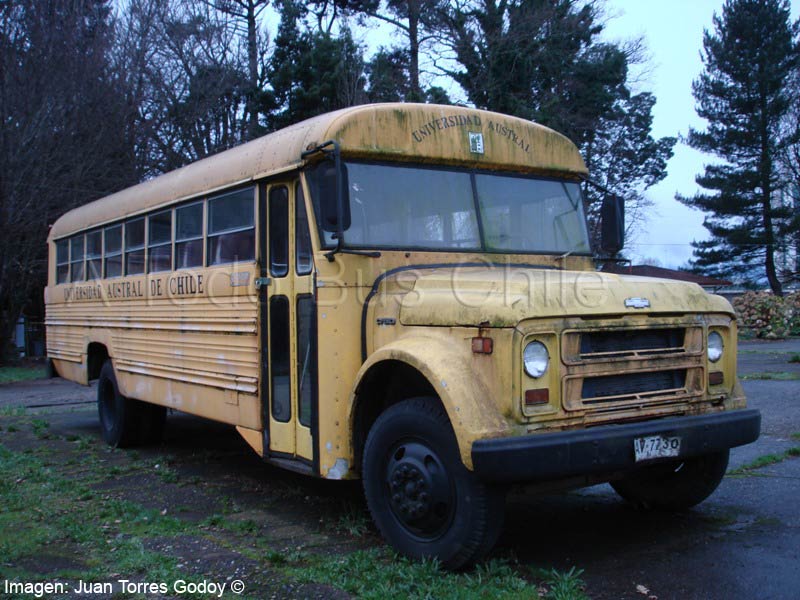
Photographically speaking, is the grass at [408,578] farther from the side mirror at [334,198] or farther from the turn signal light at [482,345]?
the side mirror at [334,198]

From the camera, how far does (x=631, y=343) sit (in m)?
4.54

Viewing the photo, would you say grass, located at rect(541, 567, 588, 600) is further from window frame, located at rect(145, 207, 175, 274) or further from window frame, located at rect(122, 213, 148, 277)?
window frame, located at rect(122, 213, 148, 277)

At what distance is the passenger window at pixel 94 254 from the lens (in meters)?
9.17

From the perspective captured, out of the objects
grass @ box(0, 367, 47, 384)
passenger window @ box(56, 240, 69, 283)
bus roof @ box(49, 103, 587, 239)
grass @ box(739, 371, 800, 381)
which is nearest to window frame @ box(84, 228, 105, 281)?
passenger window @ box(56, 240, 69, 283)

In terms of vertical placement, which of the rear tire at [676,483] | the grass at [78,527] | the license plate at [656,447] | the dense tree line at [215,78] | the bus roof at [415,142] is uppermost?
the dense tree line at [215,78]

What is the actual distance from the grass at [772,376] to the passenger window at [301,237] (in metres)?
9.87

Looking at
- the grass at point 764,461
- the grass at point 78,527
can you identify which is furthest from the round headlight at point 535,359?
the grass at point 764,461

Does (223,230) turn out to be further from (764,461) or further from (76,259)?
(764,461)

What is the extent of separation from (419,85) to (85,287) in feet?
56.1

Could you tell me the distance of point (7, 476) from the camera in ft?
23.8

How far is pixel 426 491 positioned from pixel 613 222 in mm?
2980

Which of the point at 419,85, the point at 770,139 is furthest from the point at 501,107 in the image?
the point at 770,139

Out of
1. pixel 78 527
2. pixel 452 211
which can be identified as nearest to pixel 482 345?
pixel 452 211

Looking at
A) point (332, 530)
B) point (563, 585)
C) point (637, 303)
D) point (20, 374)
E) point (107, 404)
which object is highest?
point (637, 303)
